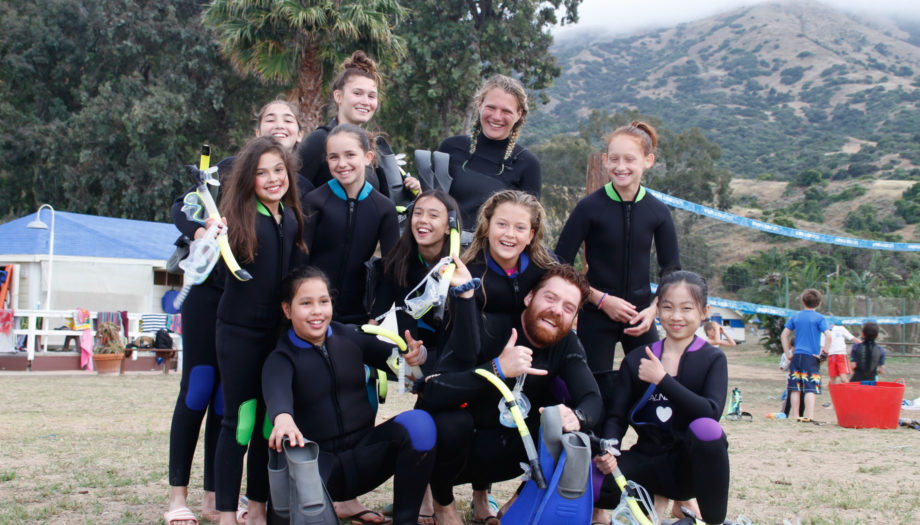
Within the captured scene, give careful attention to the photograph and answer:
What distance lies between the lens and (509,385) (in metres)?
3.65

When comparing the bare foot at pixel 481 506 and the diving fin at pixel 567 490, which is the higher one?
the diving fin at pixel 567 490

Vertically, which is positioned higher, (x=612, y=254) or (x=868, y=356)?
(x=612, y=254)

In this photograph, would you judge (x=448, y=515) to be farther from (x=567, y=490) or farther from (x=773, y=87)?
(x=773, y=87)

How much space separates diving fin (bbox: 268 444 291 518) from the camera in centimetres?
316

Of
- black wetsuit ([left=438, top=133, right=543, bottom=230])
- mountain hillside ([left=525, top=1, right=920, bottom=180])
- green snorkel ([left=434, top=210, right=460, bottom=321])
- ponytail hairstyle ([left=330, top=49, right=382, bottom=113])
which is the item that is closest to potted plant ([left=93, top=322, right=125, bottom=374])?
ponytail hairstyle ([left=330, top=49, right=382, bottom=113])

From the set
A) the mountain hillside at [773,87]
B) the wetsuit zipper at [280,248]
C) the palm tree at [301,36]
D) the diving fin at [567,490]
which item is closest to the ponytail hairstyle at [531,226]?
the wetsuit zipper at [280,248]

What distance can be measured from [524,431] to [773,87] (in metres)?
107

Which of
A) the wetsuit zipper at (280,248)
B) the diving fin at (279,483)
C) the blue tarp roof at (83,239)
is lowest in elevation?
the diving fin at (279,483)

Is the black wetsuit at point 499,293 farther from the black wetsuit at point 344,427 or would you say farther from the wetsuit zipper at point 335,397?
the wetsuit zipper at point 335,397

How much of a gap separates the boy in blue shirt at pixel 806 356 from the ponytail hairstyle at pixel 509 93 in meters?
6.69

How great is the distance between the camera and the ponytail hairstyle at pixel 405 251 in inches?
156

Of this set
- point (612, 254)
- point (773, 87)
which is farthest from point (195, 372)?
point (773, 87)

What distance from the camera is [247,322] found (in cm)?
361

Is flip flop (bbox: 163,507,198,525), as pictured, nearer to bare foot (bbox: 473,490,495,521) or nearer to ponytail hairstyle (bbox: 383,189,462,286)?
bare foot (bbox: 473,490,495,521)
